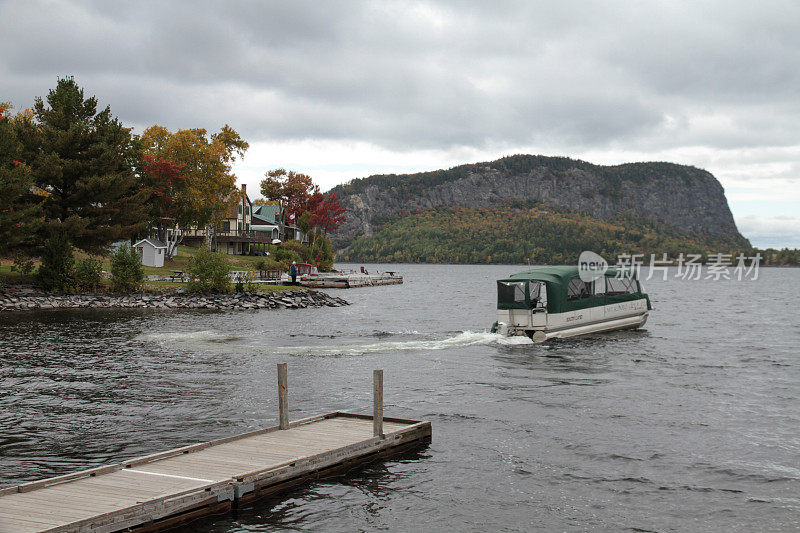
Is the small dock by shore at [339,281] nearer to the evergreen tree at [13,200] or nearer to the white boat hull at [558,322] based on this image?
the evergreen tree at [13,200]

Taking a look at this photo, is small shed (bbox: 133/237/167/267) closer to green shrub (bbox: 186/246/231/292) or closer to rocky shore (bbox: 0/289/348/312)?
green shrub (bbox: 186/246/231/292)

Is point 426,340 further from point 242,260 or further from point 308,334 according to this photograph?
point 242,260

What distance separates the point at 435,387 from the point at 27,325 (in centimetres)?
2588

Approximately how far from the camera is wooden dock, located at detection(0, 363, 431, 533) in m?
10.1

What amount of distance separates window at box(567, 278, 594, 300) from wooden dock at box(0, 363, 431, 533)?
20525 millimetres

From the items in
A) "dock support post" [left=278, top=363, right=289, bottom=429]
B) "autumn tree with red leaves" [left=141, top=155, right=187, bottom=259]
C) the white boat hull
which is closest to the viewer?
"dock support post" [left=278, top=363, right=289, bottom=429]

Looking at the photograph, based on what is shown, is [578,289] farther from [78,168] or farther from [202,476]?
[78,168]

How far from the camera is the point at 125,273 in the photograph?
54.7 m

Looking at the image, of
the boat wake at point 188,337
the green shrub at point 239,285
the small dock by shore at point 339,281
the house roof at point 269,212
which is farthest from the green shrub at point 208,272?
the house roof at point 269,212

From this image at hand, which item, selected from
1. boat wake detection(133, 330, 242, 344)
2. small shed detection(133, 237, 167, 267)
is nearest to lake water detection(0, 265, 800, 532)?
boat wake detection(133, 330, 242, 344)

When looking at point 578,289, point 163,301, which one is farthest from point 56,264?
point 578,289

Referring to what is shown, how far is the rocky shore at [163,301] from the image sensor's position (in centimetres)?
4791

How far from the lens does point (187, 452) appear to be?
13500 mm

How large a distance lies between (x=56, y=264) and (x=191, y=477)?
4551cm
